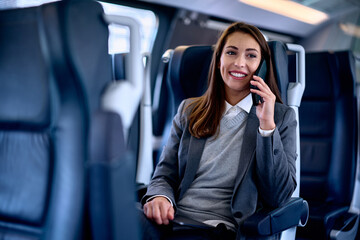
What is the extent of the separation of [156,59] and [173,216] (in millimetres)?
4077

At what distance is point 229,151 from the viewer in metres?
1.53

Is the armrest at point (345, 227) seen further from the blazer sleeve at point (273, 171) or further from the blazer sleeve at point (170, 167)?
the blazer sleeve at point (170, 167)

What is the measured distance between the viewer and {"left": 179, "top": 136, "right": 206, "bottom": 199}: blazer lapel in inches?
60.2

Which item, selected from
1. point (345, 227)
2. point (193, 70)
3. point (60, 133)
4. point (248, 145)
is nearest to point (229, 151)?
point (248, 145)

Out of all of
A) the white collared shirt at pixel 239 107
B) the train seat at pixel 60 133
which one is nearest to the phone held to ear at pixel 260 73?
the white collared shirt at pixel 239 107

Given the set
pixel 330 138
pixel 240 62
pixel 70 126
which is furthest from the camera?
pixel 330 138

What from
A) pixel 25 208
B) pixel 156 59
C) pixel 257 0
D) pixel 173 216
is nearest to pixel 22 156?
pixel 25 208

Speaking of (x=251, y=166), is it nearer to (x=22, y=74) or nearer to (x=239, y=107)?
(x=239, y=107)

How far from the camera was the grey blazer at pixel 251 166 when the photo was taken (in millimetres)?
1376

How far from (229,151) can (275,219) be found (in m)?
0.36

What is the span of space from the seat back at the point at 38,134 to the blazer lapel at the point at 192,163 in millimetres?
673

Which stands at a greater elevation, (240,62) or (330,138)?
(240,62)

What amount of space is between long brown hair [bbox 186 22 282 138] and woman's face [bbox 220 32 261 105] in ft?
0.10

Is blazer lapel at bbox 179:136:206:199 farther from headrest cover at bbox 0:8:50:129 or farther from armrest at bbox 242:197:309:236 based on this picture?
headrest cover at bbox 0:8:50:129
